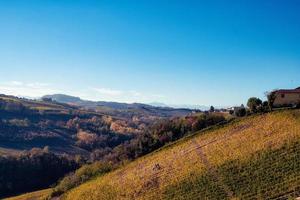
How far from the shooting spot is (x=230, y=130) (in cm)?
8762

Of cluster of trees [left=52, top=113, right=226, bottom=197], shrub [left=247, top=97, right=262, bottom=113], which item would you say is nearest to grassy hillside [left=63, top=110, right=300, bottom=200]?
shrub [left=247, top=97, right=262, bottom=113]

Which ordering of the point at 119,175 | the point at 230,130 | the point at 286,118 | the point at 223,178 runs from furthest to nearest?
1. the point at 119,175
2. the point at 230,130
3. the point at 286,118
4. the point at 223,178

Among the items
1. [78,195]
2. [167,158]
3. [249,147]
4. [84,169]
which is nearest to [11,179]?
[84,169]

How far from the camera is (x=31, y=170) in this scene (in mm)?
162750

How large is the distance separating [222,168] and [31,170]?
11061cm

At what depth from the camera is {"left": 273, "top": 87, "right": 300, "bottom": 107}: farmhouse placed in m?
91.3

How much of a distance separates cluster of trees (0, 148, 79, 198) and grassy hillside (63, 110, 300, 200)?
6235 centimetres

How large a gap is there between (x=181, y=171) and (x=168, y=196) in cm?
881

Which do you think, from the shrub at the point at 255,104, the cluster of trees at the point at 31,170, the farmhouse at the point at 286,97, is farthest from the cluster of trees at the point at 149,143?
the cluster of trees at the point at 31,170

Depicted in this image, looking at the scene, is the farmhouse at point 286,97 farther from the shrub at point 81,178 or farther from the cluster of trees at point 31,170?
the cluster of trees at point 31,170

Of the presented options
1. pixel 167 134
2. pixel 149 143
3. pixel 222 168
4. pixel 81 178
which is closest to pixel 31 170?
pixel 81 178

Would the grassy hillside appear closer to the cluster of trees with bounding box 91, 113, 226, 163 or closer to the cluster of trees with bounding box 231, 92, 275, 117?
the cluster of trees with bounding box 231, 92, 275, 117

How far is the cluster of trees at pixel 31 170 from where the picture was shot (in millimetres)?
154250

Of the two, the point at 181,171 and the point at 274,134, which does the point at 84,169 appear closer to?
the point at 181,171
